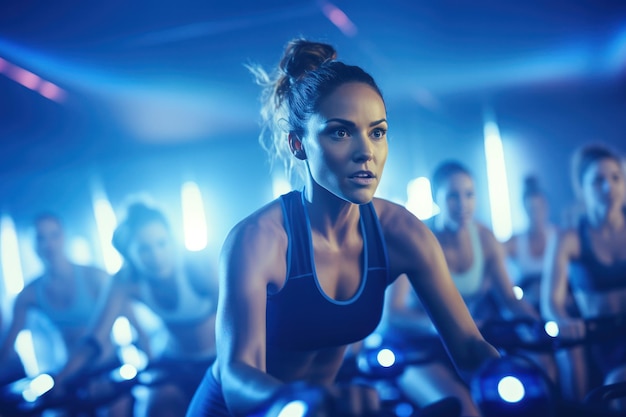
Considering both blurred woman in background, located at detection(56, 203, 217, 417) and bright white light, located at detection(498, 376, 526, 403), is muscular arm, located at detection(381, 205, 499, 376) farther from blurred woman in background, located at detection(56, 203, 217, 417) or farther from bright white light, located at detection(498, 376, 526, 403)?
blurred woman in background, located at detection(56, 203, 217, 417)

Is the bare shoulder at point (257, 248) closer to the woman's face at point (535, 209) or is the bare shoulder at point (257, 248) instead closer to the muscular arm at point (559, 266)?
the muscular arm at point (559, 266)

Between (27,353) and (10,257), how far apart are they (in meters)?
0.34

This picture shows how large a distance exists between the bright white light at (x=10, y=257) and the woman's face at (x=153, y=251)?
627mm

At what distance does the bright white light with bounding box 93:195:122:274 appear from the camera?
1657 millimetres

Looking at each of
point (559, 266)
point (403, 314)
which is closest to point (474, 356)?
point (403, 314)

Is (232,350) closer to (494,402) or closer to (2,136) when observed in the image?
(494,402)

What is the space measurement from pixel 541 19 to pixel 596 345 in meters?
1.56

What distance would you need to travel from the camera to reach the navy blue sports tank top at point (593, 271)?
1286 millimetres

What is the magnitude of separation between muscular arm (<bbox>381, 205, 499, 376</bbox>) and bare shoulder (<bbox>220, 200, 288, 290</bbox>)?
16 cm

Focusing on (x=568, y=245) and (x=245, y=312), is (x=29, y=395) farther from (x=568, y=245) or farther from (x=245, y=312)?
(x=568, y=245)

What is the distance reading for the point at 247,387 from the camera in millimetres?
528

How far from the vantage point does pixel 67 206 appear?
178 cm

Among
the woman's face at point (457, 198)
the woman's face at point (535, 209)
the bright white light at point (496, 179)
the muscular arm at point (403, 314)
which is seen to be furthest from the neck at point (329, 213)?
A: the bright white light at point (496, 179)

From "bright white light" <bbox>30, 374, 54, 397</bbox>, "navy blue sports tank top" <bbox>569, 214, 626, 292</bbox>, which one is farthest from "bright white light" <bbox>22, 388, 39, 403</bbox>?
"navy blue sports tank top" <bbox>569, 214, 626, 292</bbox>
